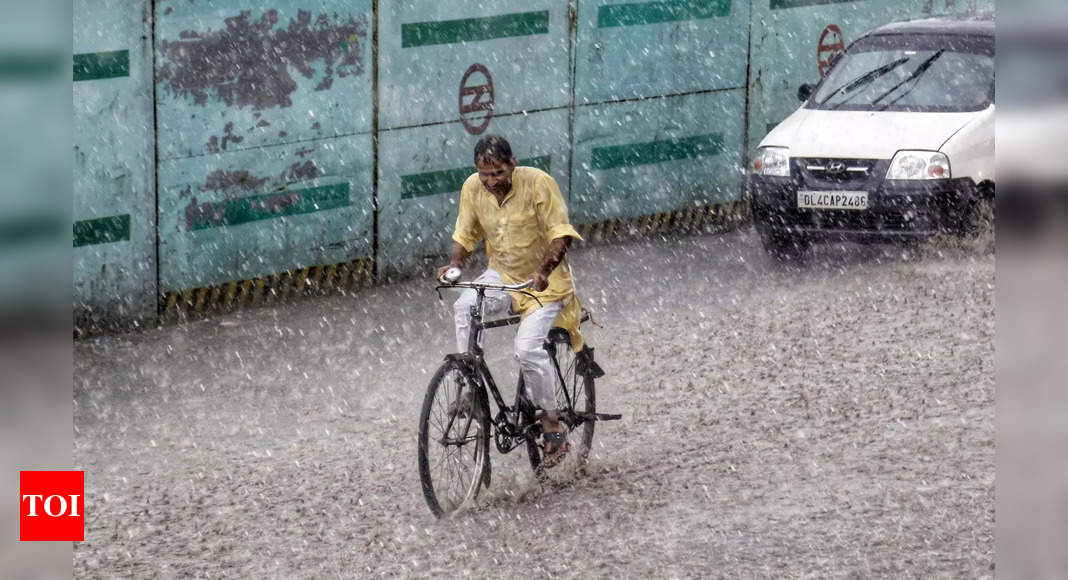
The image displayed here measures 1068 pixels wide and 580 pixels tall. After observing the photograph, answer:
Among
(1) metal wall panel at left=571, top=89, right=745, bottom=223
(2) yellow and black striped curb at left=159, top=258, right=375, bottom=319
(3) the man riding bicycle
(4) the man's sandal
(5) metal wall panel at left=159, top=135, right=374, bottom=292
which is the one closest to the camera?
(3) the man riding bicycle

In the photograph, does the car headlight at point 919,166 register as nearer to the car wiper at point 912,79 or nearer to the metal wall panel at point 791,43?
the car wiper at point 912,79

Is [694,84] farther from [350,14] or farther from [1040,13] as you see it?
[1040,13]

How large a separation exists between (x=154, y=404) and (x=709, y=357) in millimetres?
3429

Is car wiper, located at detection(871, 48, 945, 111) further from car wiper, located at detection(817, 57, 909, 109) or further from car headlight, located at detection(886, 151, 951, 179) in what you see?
car headlight, located at detection(886, 151, 951, 179)

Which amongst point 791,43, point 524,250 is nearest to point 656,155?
point 791,43

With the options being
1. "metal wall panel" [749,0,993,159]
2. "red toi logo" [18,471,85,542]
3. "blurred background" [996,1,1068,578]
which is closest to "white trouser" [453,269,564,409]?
"red toi logo" [18,471,85,542]

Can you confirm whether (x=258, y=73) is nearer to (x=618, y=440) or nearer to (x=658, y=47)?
(x=658, y=47)

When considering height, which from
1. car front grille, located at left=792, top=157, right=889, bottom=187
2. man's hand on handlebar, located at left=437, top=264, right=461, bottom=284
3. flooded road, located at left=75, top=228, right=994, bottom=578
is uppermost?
car front grille, located at left=792, top=157, right=889, bottom=187

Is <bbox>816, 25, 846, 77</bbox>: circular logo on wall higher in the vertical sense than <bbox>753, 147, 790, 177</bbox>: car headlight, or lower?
higher

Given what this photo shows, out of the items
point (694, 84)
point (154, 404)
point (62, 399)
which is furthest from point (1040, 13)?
point (694, 84)

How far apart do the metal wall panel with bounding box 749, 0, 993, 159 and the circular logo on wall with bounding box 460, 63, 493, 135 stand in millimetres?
3198

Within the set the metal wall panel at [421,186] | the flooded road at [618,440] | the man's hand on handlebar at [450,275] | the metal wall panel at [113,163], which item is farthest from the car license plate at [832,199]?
the man's hand on handlebar at [450,275]

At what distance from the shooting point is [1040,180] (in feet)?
4.66

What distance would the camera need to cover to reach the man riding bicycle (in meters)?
6.43
